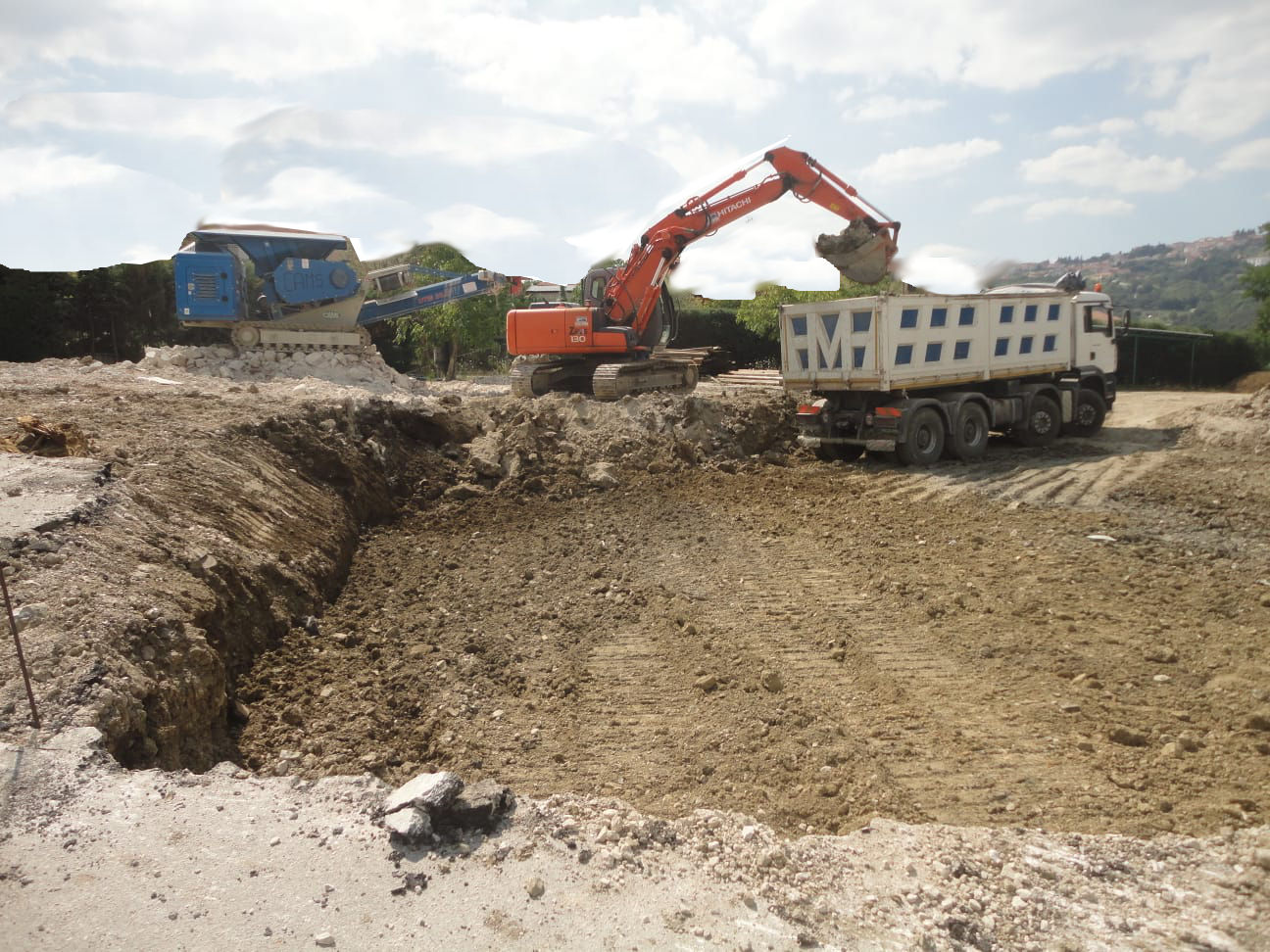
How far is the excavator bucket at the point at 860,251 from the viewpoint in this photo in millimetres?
13156

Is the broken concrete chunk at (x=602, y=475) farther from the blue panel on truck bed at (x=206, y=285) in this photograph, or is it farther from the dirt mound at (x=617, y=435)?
the blue panel on truck bed at (x=206, y=285)

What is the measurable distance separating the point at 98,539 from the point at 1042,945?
5379 millimetres

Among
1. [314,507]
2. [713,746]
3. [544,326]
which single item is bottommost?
[713,746]

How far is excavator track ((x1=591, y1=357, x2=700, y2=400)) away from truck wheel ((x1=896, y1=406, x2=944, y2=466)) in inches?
167

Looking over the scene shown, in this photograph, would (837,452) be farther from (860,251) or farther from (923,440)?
(860,251)

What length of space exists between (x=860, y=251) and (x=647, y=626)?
871 centimetres

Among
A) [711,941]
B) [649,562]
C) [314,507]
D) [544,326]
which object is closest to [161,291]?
[544,326]

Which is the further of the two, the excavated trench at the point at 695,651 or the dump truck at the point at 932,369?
the dump truck at the point at 932,369

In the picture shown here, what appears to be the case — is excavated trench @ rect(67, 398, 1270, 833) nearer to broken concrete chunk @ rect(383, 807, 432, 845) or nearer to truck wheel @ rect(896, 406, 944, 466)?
broken concrete chunk @ rect(383, 807, 432, 845)

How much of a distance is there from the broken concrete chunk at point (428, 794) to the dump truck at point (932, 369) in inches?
363

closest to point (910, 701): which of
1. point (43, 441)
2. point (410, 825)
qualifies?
point (410, 825)

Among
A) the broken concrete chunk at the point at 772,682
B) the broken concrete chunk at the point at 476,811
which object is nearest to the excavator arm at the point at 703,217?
the broken concrete chunk at the point at 772,682

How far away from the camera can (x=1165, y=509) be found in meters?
9.61

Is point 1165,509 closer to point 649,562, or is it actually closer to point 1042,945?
point 649,562
